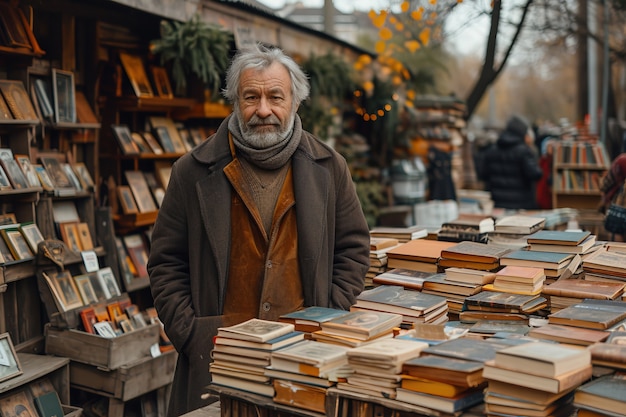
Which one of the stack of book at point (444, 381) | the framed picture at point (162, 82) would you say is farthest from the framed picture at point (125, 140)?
the stack of book at point (444, 381)

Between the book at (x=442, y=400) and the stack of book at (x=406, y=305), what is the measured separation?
950mm

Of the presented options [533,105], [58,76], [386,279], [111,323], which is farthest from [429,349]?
[533,105]

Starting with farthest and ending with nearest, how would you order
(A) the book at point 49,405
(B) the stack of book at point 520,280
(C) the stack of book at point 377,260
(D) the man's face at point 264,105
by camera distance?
(A) the book at point 49,405
(C) the stack of book at point 377,260
(B) the stack of book at point 520,280
(D) the man's face at point 264,105

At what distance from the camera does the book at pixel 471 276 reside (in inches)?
160

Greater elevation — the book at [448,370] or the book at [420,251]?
the book at [420,251]

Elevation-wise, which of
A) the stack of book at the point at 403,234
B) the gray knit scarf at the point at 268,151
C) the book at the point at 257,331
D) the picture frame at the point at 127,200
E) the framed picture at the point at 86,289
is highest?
the gray knit scarf at the point at 268,151

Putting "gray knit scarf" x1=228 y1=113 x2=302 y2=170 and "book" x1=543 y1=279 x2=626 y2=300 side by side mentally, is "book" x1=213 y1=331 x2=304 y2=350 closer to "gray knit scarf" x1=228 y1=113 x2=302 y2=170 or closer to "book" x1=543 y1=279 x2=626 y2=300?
"gray knit scarf" x1=228 y1=113 x2=302 y2=170

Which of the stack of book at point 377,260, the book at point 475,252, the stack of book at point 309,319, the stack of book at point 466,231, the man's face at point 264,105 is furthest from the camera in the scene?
the stack of book at point 466,231

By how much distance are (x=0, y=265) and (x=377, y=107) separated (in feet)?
23.7

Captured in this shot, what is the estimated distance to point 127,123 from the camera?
7102 millimetres

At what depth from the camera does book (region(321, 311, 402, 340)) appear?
110 inches

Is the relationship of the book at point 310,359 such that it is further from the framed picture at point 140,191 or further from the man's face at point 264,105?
the framed picture at point 140,191

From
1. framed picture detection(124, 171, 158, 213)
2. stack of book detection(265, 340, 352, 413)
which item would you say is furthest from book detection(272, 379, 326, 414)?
framed picture detection(124, 171, 158, 213)

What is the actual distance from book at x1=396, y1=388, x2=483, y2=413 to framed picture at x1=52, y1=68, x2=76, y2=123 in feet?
13.8
